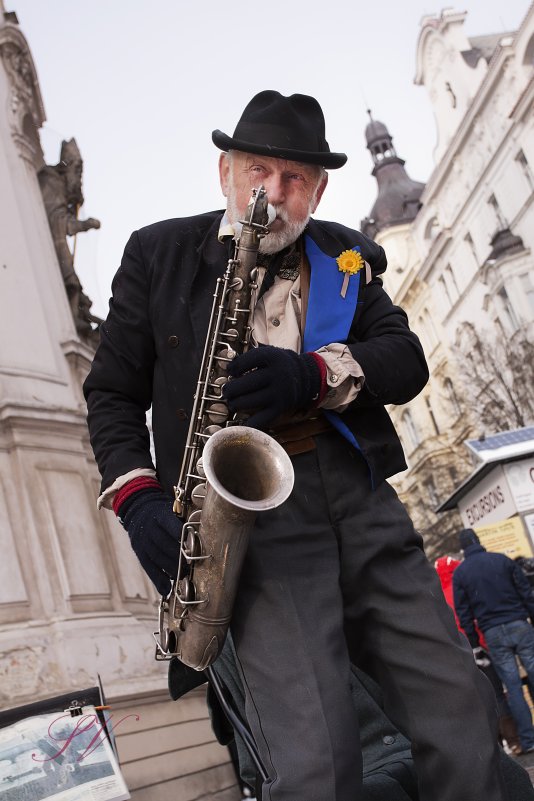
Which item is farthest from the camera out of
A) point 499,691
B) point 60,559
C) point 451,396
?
point 451,396

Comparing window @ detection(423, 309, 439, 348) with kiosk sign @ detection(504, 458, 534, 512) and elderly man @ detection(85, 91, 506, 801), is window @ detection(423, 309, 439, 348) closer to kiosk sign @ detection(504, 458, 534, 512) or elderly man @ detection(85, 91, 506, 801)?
kiosk sign @ detection(504, 458, 534, 512)

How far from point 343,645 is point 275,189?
53.5 inches

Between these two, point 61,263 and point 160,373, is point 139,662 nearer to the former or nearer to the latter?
point 61,263

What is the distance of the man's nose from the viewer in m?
3.06

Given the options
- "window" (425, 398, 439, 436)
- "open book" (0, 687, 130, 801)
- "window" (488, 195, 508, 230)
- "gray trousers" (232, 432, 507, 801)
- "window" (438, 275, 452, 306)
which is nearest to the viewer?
"gray trousers" (232, 432, 507, 801)

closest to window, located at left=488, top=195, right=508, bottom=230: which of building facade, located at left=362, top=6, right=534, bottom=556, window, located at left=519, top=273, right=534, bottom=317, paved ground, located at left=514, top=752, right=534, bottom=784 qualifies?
building facade, located at left=362, top=6, right=534, bottom=556

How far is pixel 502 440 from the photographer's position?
15242 millimetres

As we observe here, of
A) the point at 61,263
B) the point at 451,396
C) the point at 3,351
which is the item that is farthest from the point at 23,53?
the point at 451,396

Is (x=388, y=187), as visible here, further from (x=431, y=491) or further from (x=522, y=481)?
(x=522, y=481)

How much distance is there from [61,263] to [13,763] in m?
7.35

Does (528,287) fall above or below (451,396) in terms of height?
above

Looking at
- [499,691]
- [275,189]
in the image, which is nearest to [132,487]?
[275,189]

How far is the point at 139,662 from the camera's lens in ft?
27.4

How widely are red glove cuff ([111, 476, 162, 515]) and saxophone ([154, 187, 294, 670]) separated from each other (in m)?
0.10
